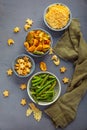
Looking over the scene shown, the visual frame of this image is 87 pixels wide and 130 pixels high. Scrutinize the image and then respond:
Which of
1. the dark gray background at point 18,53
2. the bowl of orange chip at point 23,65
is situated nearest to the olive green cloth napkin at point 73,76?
the dark gray background at point 18,53

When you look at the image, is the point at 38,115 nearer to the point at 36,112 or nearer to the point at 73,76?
the point at 36,112

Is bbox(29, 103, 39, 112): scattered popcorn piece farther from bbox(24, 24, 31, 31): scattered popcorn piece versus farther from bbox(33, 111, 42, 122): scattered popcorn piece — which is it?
bbox(24, 24, 31, 31): scattered popcorn piece

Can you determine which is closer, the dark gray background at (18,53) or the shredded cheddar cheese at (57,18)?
the dark gray background at (18,53)

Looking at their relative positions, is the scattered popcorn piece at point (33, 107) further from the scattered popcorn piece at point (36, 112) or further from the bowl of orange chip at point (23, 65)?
the bowl of orange chip at point (23, 65)

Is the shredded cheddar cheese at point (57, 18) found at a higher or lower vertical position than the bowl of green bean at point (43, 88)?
higher

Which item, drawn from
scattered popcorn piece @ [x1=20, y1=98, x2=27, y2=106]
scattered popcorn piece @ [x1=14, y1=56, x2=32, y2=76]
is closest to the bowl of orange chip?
scattered popcorn piece @ [x1=14, y1=56, x2=32, y2=76]

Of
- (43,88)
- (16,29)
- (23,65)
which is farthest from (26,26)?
(43,88)

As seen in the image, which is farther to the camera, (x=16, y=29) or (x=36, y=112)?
(x=16, y=29)

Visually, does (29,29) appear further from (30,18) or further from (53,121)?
(53,121)
